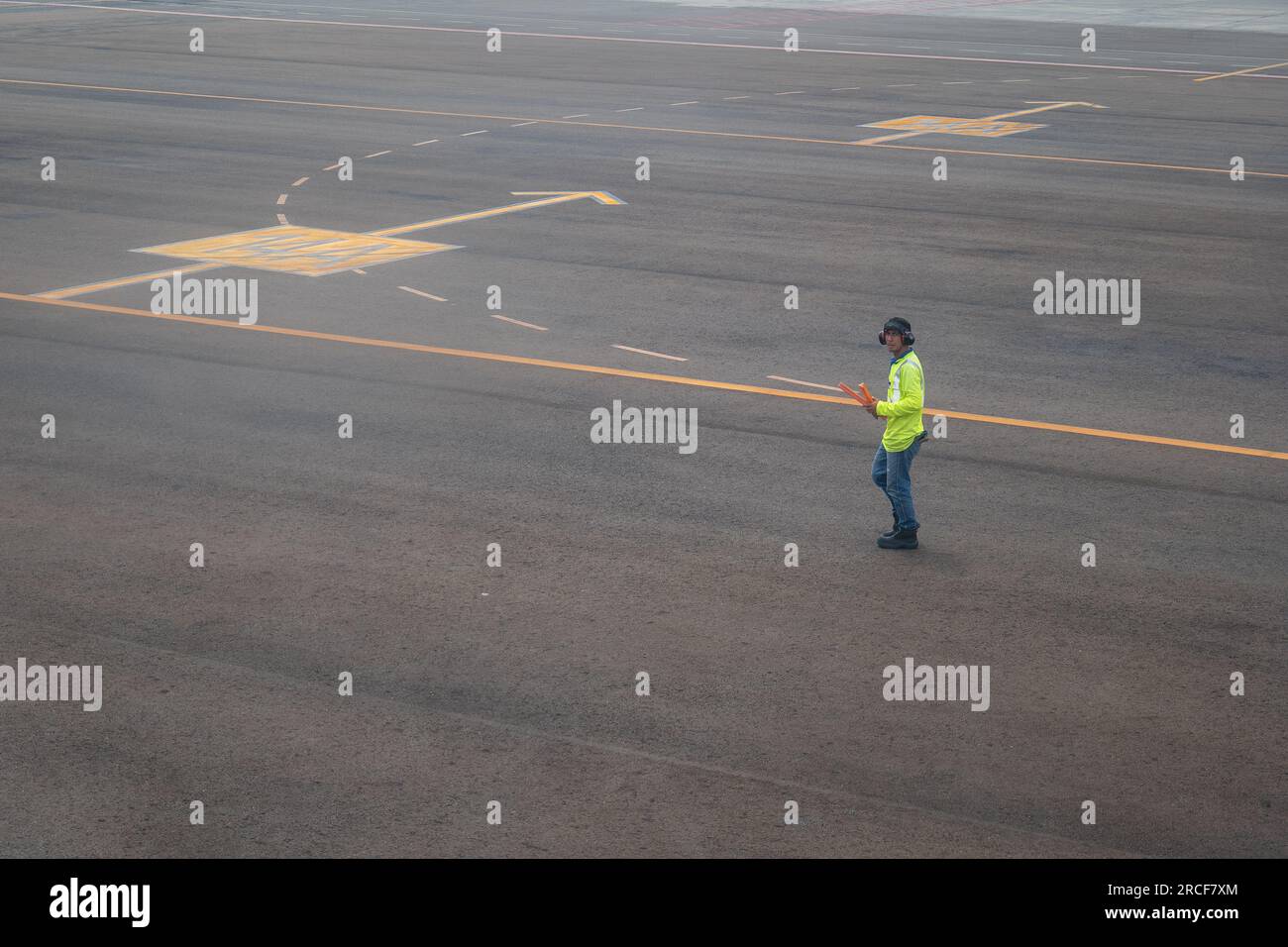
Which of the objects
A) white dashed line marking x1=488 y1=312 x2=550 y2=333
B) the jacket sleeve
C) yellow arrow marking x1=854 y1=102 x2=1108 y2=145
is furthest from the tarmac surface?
yellow arrow marking x1=854 y1=102 x2=1108 y2=145

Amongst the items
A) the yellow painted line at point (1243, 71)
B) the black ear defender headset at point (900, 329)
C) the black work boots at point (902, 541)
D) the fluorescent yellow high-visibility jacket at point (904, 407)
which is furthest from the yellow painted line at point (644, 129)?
the black work boots at point (902, 541)

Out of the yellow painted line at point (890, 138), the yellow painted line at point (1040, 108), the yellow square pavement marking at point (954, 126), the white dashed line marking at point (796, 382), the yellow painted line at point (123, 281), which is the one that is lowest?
the white dashed line marking at point (796, 382)

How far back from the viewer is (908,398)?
38.2ft

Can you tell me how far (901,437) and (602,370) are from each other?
4786 millimetres

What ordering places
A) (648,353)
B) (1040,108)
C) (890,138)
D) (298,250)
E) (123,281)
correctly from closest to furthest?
(648,353)
(123,281)
(298,250)
(890,138)
(1040,108)

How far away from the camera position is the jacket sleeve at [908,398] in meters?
11.6

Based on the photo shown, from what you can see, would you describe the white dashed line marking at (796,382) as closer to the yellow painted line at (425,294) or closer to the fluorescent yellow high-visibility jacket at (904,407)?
the fluorescent yellow high-visibility jacket at (904,407)

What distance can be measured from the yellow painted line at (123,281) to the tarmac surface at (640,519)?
0.14 meters

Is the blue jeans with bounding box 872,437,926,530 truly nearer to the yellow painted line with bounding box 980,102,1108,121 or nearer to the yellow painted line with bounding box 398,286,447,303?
the yellow painted line with bounding box 398,286,447,303

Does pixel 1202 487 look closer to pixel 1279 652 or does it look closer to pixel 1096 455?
pixel 1096 455

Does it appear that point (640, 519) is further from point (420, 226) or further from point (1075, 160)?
point (1075, 160)

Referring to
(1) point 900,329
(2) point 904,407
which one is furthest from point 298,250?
(2) point 904,407

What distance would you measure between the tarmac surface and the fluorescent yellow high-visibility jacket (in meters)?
0.71

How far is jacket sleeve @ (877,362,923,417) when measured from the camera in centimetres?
1164
